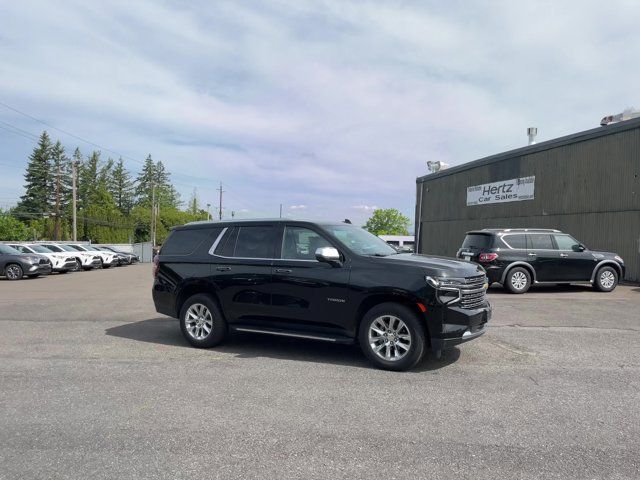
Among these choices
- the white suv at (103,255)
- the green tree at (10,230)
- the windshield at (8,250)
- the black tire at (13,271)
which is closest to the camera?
the black tire at (13,271)

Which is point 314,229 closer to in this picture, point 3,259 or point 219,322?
point 219,322

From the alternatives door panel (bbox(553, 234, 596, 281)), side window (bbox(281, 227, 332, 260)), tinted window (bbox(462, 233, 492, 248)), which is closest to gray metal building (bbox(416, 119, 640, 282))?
door panel (bbox(553, 234, 596, 281))

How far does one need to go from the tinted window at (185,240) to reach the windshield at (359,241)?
1.86m

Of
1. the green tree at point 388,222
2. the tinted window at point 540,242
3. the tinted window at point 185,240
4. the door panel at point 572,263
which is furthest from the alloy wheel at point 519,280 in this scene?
the green tree at point 388,222

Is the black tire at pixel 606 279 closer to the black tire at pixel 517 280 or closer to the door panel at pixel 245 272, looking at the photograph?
the black tire at pixel 517 280

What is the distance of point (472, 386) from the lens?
506 centimetres

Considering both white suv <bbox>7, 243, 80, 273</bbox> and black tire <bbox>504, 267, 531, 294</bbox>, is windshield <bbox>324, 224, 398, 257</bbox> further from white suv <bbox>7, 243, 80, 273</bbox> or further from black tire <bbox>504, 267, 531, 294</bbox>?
white suv <bbox>7, 243, 80, 273</bbox>

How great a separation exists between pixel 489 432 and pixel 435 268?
80.0 inches

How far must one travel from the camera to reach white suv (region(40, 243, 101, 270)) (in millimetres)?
26203

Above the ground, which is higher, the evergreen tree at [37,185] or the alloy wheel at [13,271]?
the evergreen tree at [37,185]

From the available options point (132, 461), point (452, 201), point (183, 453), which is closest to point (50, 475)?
point (132, 461)

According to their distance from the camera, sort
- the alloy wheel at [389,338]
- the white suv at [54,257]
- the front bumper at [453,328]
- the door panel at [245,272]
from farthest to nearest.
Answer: the white suv at [54,257], the door panel at [245,272], the alloy wheel at [389,338], the front bumper at [453,328]

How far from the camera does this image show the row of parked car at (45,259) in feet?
68.4

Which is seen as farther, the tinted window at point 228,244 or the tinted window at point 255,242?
the tinted window at point 228,244
